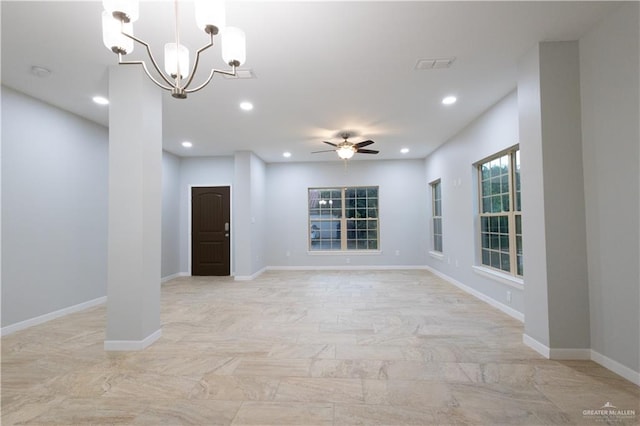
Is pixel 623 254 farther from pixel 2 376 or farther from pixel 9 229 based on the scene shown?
pixel 9 229

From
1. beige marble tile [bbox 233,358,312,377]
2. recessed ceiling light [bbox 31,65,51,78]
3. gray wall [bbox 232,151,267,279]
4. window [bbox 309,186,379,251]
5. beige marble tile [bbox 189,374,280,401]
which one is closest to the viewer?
beige marble tile [bbox 189,374,280,401]

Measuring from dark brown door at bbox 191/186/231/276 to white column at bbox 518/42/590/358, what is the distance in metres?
6.14

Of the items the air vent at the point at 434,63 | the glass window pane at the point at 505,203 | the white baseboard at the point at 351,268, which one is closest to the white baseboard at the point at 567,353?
the glass window pane at the point at 505,203

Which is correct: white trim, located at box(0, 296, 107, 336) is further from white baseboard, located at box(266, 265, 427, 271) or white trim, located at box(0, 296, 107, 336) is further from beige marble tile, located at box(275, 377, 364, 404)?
white baseboard, located at box(266, 265, 427, 271)

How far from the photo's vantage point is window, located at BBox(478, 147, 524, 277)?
13.3 feet

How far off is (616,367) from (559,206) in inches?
51.1

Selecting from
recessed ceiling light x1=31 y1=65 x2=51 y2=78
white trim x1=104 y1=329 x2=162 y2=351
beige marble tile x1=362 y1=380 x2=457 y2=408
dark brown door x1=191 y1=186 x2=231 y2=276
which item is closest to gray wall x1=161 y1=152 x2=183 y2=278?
dark brown door x1=191 y1=186 x2=231 y2=276

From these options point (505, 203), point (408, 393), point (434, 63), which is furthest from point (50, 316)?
point (505, 203)

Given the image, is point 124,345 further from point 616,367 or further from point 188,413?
point 616,367

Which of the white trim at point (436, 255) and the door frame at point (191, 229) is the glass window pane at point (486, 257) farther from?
the door frame at point (191, 229)

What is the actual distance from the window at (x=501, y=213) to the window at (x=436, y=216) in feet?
7.27

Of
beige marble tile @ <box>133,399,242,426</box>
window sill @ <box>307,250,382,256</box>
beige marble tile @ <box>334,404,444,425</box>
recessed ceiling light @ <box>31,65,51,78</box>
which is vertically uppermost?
recessed ceiling light @ <box>31,65,51,78</box>

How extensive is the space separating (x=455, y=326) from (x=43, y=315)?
16.3 ft

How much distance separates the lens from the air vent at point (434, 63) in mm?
3059
